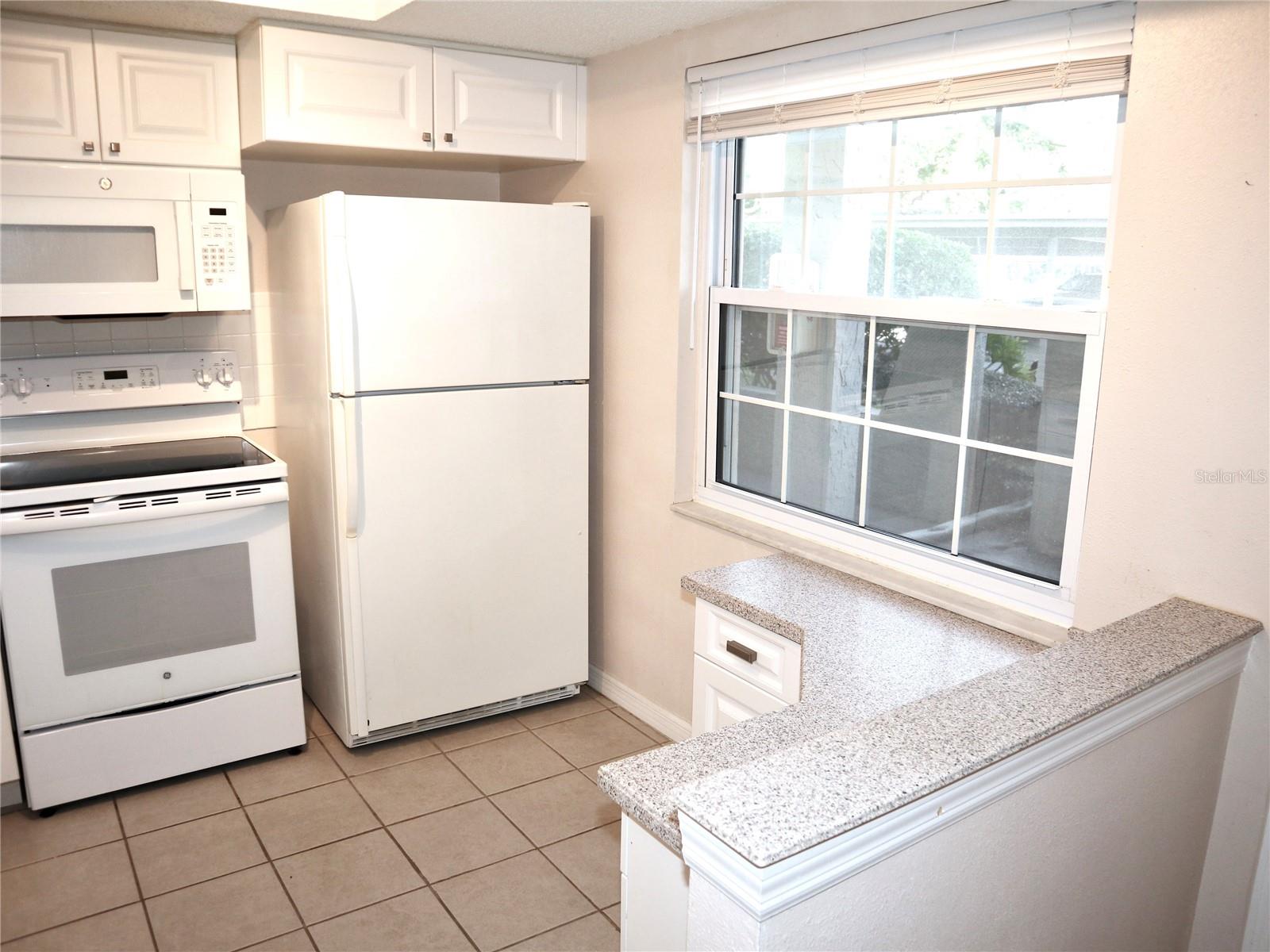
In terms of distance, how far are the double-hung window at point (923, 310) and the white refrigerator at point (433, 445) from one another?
520 millimetres

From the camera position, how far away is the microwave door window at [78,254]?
2623 mm

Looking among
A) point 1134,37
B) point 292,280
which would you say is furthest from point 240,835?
point 1134,37

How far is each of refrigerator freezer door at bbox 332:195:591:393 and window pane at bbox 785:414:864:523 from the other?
30.6 inches

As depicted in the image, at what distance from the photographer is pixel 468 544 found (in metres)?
3.04

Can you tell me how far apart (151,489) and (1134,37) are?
2.50 meters

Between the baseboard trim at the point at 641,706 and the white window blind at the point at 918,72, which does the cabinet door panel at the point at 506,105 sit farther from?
the baseboard trim at the point at 641,706

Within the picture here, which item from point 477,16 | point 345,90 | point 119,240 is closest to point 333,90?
point 345,90

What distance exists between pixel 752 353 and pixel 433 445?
0.97m

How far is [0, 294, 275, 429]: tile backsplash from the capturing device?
296 cm

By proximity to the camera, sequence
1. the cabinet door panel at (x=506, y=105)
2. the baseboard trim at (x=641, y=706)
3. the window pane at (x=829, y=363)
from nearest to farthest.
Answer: the window pane at (x=829, y=363)
the cabinet door panel at (x=506, y=105)
the baseboard trim at (x=641, y=706)

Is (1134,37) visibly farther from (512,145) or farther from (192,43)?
(192,43)

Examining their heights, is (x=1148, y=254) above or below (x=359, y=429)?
above

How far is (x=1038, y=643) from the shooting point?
6.70ft

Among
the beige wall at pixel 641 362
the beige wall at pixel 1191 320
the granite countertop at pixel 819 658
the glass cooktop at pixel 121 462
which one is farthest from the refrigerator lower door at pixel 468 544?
the beige wall at pixel 1191 320
